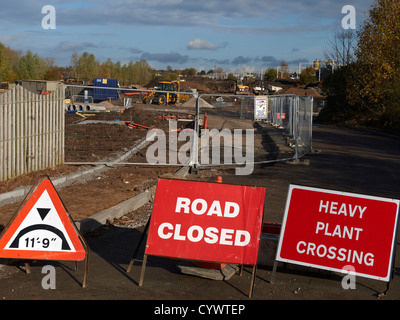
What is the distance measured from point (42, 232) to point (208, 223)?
6.47 feet

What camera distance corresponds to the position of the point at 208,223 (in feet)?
21.0

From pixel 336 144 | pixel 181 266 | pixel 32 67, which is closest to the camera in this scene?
pixel 181 266

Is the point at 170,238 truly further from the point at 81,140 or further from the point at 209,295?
the point at 81,140

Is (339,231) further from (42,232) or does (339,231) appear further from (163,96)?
(163,96)

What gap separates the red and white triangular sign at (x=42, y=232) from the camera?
6336mm

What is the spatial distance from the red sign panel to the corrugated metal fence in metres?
5.84

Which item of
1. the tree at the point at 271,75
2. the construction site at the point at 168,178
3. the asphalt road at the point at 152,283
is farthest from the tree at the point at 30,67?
the asphalt road at the point at 152,283

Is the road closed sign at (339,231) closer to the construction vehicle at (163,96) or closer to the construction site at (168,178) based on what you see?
the construction site at (168,178)

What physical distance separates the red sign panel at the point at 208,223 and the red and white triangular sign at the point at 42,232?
94 cm

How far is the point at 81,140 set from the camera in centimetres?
1998

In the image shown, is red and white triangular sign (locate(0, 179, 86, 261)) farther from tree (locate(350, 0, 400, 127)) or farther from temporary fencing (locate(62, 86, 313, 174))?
tree (locate(350, 0, 400, 127))
